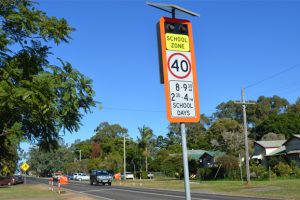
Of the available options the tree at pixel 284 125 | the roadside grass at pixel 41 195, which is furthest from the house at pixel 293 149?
the tree at pixel 284 125

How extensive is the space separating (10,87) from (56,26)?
240cm

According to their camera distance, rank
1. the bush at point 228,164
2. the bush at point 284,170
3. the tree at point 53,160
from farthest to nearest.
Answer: the tree at point 53,160 → the bush at point 228,164 → the bush at point 284,170

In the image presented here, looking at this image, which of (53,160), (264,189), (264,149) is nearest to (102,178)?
(264,189)

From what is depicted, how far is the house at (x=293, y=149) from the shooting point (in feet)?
188

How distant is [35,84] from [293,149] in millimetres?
54817

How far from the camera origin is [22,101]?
29.1ft

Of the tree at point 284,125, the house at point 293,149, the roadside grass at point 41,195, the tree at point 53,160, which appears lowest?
the roadside grass at point 41,195

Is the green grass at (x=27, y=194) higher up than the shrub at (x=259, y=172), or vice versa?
the shrub at (x=259, y=172)

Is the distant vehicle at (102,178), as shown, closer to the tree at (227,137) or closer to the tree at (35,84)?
the tree at (227,137)

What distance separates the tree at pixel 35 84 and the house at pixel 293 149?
164ft

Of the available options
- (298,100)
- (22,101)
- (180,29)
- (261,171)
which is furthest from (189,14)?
(298,100)

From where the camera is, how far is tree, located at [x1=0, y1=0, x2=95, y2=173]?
29.5 ft

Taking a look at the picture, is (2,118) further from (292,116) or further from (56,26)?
(292,116)

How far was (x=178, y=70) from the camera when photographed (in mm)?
5574
